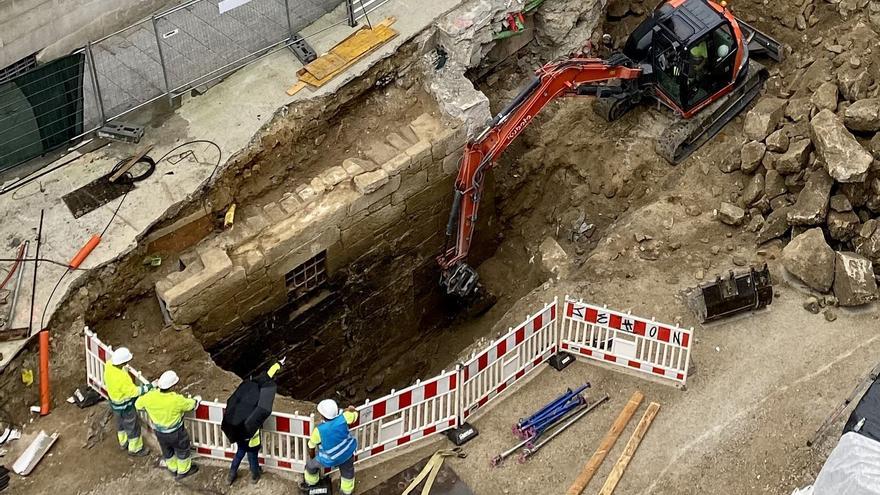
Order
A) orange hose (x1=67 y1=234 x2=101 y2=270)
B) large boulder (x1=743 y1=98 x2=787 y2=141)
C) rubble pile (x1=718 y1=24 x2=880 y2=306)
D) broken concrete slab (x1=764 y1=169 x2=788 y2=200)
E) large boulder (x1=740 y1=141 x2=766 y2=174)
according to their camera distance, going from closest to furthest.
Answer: orange hose (x1=67 y1=234 x2=101 y2=270)
rubble pile (x1=718 y1=24 x2=880 y2=306)
broken concrete slab (x1=764 y1=169 x2=788 y2=200)
large boulder (x1=740 y1=141 x2=766 y2=174)
large boulder (x1=743 y1=98 x2=787 y2=141)

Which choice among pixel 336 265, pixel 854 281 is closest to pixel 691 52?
pixel 854 281

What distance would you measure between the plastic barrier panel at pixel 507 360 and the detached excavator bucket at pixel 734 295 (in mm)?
1796

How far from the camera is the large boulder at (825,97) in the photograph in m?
13.6

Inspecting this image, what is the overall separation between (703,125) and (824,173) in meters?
2.17

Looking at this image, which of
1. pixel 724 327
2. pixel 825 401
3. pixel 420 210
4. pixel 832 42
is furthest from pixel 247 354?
pixel 832 42

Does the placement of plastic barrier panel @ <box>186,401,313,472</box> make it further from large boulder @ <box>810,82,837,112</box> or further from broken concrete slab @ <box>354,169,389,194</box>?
large boulder @ <box>810,82,837,112</box>

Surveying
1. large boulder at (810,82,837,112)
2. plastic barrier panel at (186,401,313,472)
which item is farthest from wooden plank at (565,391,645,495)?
large boulder at (810,82,837,112)

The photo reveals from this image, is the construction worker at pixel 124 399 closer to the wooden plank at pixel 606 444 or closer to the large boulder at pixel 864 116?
the wooden plank at pixel 606 444

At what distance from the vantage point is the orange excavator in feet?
44.6

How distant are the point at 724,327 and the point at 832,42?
4.85 meters

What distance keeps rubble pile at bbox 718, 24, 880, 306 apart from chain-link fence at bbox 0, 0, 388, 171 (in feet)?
18.2

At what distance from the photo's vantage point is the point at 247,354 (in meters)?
13.8

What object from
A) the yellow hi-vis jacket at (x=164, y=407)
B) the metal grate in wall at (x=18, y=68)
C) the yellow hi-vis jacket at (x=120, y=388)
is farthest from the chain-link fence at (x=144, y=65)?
the yellow hi-vis jacket at (x=164, y=407)

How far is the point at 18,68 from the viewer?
13.3 meters
